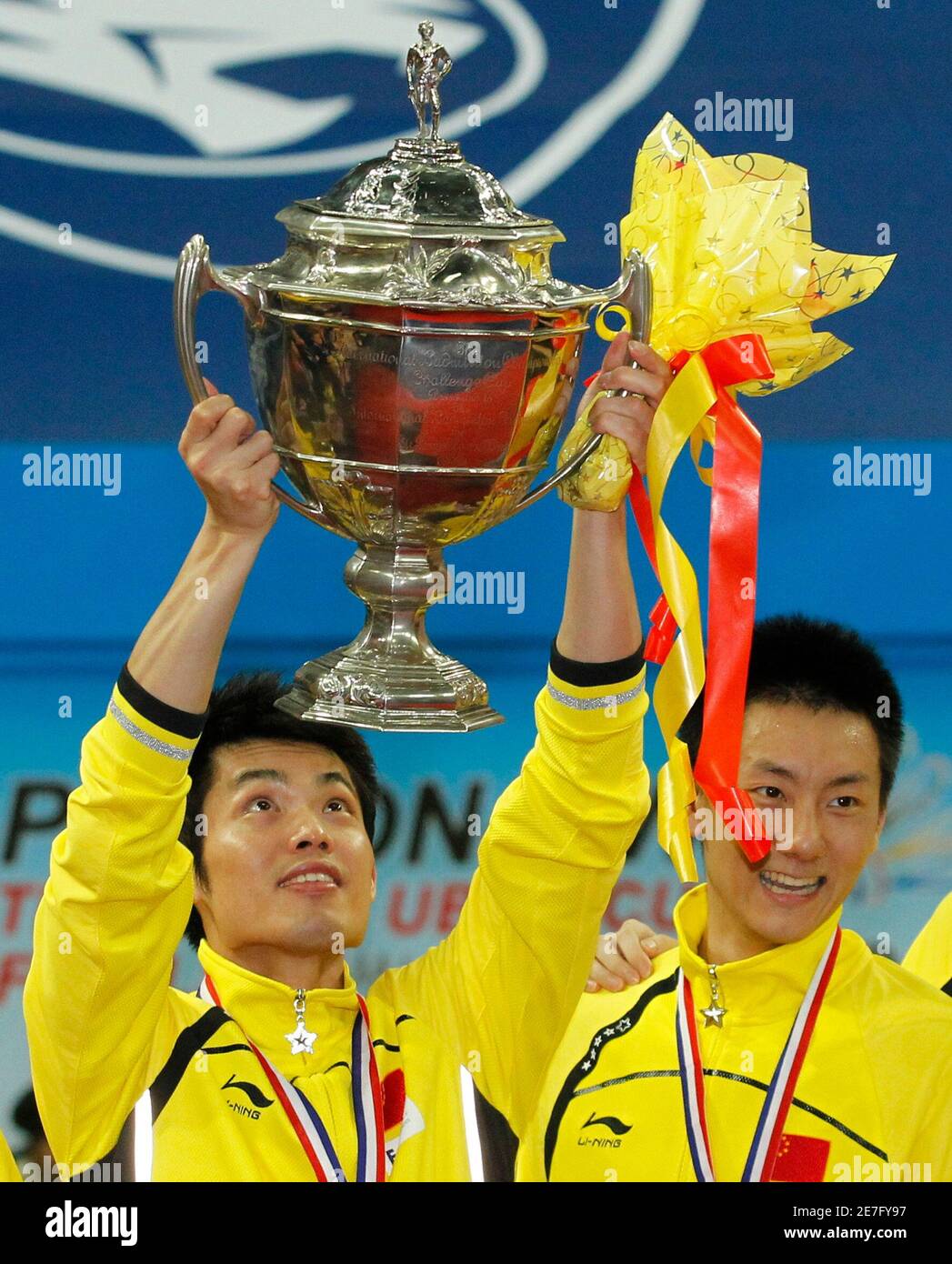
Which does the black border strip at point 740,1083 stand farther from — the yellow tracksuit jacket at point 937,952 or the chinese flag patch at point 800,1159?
the yellow tracksuit jacket at point 937,952

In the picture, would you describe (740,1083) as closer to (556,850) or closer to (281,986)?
(556,850)

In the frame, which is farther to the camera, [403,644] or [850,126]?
[850,126]

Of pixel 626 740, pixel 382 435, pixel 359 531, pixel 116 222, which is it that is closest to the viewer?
pixel 382 435

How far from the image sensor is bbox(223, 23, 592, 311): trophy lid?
1.84 meters

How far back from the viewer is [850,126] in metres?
3.52

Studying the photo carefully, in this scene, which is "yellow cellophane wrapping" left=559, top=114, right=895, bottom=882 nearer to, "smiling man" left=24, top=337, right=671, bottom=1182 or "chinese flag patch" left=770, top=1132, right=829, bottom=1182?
"smiling man" left=24, top=337, right=671, bottom=1182

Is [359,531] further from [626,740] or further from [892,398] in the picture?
[892,398]

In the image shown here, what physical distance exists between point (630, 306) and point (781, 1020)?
1028 millimetres

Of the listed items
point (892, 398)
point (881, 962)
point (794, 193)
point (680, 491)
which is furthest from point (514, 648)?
point (794, 193)

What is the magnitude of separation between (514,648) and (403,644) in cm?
151

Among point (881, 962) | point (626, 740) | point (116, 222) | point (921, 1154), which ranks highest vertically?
point (116, 222)

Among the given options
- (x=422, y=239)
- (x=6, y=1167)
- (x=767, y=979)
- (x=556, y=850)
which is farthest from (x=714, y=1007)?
(x=422, y=239)

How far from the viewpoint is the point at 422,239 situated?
1.86 m

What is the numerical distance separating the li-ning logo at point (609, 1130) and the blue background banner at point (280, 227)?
1019 millimetres
